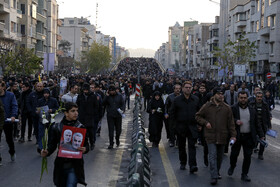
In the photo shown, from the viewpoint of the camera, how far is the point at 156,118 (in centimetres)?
1320

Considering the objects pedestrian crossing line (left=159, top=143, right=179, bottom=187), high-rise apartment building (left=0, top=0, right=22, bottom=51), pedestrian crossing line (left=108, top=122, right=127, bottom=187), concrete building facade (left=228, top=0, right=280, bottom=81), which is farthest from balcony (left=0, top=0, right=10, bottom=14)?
pedestrian crossing line (left=159, top=143, right=179, bottom=187)

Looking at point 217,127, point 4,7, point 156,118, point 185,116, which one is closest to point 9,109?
point 185,116

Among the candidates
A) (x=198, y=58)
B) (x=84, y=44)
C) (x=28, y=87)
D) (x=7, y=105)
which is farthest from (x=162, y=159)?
(x=84, y=44)

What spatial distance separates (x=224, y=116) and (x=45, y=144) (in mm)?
3700

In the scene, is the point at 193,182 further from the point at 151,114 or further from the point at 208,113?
the point at 151,114

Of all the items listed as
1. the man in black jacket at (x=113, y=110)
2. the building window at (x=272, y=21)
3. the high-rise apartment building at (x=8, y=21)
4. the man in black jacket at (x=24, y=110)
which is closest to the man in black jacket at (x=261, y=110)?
the man in black jacket at (x=113, y=110)

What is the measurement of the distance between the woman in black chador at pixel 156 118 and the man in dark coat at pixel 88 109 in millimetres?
1800

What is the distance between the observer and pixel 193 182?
840cm

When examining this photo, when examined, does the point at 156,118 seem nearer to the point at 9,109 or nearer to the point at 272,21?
the point at 9,109

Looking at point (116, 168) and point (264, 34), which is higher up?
point (264, 34)

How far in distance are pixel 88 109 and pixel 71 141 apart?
6.11 m

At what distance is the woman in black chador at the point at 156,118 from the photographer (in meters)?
12.9

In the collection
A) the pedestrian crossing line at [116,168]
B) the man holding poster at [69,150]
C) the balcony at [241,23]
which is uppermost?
the balcony at [241,23]

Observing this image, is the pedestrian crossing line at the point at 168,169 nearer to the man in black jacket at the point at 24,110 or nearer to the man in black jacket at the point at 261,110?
the man in black jacket at the point at 261,110
